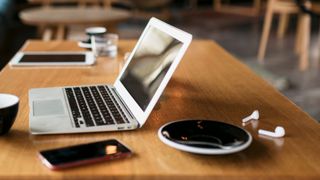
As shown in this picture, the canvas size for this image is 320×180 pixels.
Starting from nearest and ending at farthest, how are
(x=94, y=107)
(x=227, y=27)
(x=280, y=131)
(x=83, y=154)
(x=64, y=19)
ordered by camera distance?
(x=83, y=154)
(x=280, y=131)
(x=94, y=107)
(x=64, y=19)
(x=227, y=27)

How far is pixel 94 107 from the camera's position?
99 centimetres

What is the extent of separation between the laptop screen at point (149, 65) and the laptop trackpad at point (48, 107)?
A: 0.16 metres

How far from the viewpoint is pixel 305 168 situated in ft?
2.44

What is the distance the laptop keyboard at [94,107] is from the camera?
0.90 meters

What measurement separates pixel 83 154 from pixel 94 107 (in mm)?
239

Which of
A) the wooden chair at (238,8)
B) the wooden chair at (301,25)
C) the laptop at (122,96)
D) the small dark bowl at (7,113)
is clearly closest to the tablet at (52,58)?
the laptop at (122,96)

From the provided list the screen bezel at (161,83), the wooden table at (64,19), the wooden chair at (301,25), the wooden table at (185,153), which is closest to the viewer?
the wooden table at (185,153)

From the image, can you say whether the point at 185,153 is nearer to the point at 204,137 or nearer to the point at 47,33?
the point at 204,137

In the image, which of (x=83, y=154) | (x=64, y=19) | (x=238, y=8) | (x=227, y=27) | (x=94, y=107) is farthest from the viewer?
(x=238, y=8)

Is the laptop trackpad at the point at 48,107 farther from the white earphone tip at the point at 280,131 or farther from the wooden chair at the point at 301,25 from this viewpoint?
the wooden chair at the point at 301,25

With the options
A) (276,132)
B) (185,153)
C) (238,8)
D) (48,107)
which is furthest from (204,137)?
(238,8)

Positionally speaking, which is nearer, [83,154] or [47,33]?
[83,154]

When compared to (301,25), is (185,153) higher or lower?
higher

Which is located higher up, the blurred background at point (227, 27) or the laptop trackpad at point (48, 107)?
the laptop trackpad at point (48, 107)
